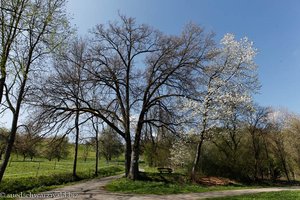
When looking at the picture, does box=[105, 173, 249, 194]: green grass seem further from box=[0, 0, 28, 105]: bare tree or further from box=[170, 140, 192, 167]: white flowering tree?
box=[0, 0, 28, 105]: bare tree

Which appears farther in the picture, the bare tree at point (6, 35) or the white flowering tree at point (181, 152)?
the white flowering tree at point (181, 152)

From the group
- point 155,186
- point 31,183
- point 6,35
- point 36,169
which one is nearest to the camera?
point 6,35

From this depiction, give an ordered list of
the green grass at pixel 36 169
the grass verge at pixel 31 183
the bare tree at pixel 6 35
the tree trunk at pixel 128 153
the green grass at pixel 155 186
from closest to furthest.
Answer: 1. the bare tree at pixel 6 35
2. the grass verge at pixel 31 183
3. the green grass at pixel 155 186
4. the tree trunk at pixel 128 153
5. the green grass at pixel 36 169

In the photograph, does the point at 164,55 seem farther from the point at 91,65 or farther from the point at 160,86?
the point at 91,65

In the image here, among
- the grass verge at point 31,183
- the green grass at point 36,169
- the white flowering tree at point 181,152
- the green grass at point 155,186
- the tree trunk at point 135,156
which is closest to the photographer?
the grass verge at point 31,183

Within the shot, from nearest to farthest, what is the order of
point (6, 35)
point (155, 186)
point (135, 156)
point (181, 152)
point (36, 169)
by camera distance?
point (6, 35) < point (155, 186) < point (135, 156) < point (181, 152) < point (36, 169)

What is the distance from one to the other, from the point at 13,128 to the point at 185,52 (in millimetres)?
12691

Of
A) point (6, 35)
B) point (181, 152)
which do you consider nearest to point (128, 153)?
point (181, 152)

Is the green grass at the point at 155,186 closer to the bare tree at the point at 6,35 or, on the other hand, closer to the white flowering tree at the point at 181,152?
the white flowering tree at the point at 181,152

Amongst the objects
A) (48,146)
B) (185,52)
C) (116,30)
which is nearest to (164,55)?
(185,52)

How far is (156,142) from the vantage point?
21.8 metres

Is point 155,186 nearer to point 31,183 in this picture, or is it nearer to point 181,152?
point 181,152

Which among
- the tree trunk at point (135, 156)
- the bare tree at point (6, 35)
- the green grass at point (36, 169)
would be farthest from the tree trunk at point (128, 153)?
the bare tree at point (6, 35)

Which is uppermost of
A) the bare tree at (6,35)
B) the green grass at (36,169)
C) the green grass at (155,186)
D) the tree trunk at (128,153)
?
the bare tree at (6,35)
